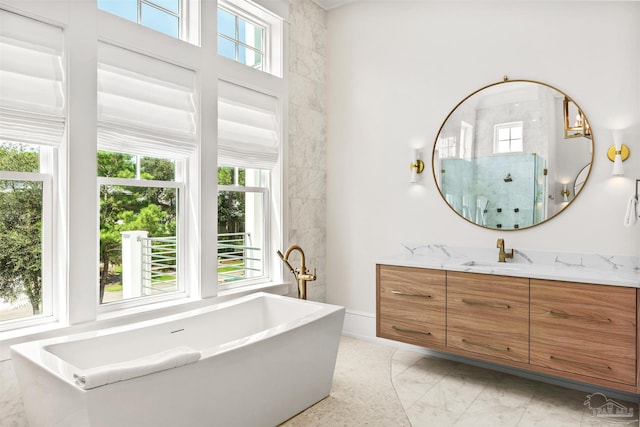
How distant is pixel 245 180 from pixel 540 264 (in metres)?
2.48

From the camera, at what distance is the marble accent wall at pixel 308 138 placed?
3.99m

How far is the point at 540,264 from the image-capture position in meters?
3.18

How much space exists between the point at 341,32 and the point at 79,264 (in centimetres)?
323

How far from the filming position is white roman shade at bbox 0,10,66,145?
86.1 inches

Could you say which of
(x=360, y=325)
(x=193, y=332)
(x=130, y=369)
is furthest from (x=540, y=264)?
(x=130, y=369)

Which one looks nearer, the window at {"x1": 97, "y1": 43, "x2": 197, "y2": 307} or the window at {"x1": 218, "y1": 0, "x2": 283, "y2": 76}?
the window at {"x1": 97, "y1": 43, "x2": 197, "y2": 307}

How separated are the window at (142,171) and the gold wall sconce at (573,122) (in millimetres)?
2733

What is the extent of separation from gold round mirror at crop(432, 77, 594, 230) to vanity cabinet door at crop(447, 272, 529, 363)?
64 cm

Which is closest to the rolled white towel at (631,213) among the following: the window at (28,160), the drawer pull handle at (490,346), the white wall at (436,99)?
the white wall at (436,99)

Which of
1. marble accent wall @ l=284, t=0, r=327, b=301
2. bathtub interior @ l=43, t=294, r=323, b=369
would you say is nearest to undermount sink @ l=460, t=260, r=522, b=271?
bathtub interior @ l=43, t=294, r=323, b=369

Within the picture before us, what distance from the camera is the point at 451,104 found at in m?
3.62

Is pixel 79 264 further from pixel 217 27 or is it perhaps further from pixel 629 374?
pixel 629 374

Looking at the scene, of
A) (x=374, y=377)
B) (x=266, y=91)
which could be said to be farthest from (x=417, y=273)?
(x=266, y=91)

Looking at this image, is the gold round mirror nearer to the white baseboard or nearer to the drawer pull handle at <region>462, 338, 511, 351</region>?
the drawer pull handle at <region>462, 338, 511, 351</region>
